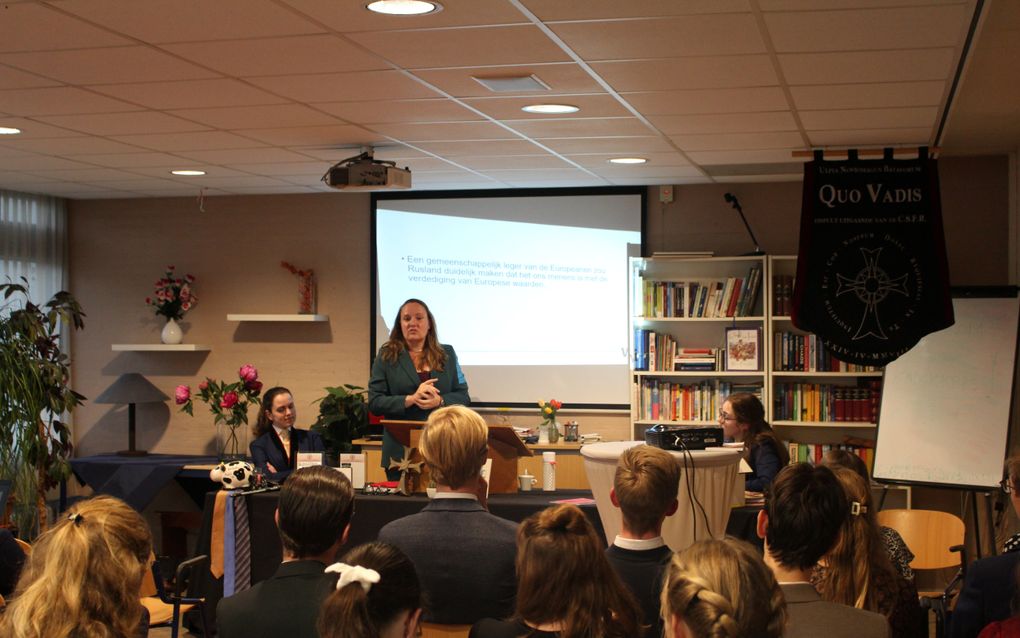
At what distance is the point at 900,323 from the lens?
5793 millimetres

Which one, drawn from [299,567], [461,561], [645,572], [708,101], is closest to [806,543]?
[645,572]

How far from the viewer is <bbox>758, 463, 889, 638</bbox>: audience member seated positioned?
93.1 inches

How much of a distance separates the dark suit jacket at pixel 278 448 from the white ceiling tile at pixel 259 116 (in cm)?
191

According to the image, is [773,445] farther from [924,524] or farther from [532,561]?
[532,561]

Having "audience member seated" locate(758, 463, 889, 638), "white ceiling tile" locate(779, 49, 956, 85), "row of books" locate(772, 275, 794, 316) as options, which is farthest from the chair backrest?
"audience member seated" locate(758, 463, 889, 638)

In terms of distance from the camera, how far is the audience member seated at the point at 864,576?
10.1ft

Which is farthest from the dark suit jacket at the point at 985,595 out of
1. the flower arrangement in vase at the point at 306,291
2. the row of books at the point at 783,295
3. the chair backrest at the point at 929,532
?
the flower arrangement in vase at the point at 306,291

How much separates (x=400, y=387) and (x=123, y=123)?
1955 mm

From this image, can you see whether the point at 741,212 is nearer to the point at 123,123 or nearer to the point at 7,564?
the point at 123,123

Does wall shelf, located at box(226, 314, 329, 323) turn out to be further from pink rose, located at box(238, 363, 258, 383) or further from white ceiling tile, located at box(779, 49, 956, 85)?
white ceiling tile, located at box(779, 49, 956, 85)

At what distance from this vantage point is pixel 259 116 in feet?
17.3

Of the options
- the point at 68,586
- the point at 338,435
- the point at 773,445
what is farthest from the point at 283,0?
the point at 338,435

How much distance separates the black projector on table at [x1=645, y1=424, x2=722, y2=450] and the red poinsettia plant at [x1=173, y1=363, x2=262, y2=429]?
4.87 metres

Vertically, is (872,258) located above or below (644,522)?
above
